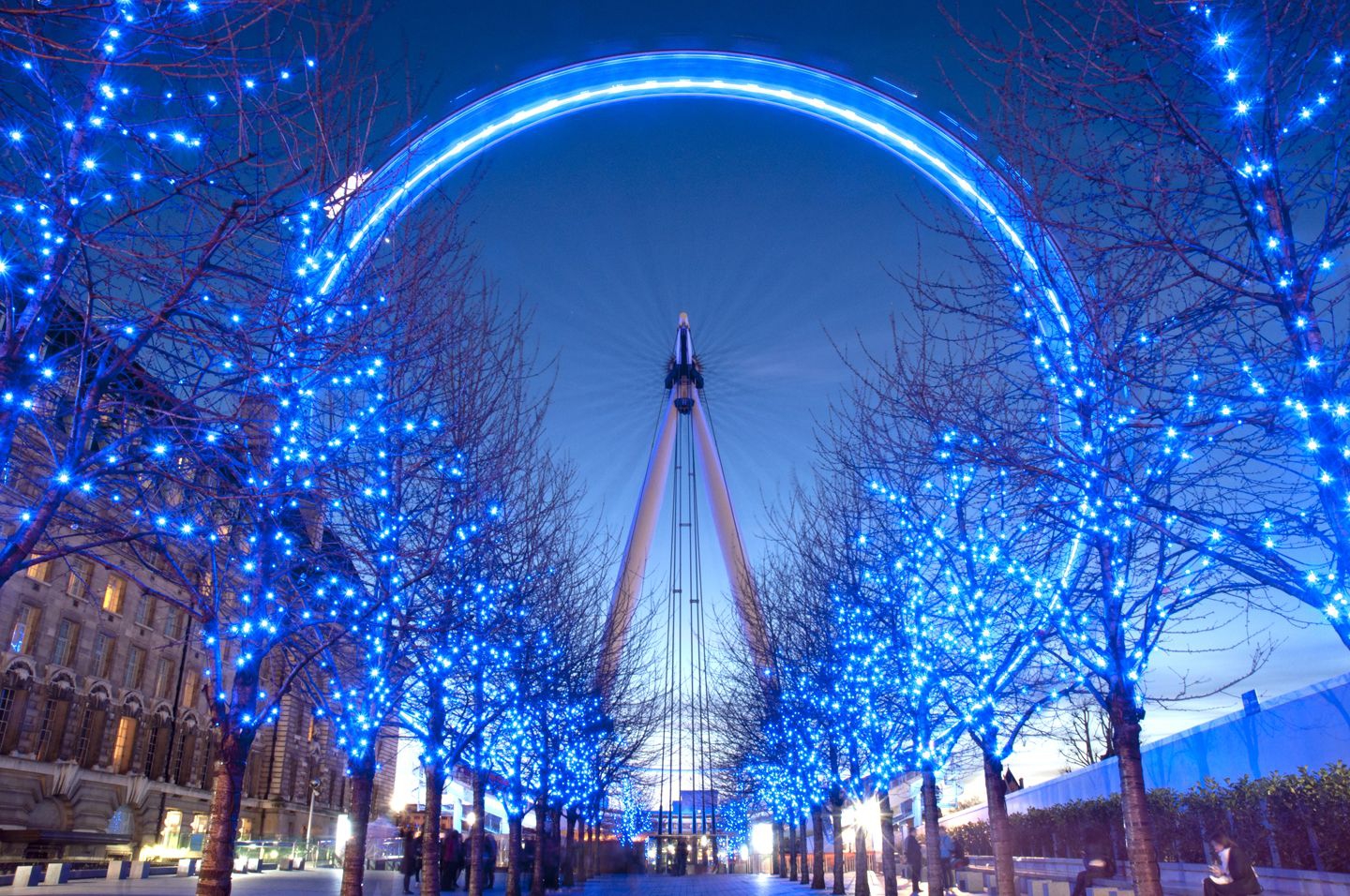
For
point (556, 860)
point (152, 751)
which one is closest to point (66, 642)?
point (152, 751)

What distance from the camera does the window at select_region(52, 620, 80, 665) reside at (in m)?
34.0

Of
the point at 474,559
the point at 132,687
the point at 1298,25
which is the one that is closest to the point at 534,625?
the point at 474,559

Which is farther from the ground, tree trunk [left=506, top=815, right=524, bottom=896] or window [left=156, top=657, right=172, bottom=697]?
window [left=156, top=657, right=172, bottom=697]

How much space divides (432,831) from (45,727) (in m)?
25.3

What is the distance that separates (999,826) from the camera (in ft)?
47.5

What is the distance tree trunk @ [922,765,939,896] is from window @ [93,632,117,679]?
106 feet

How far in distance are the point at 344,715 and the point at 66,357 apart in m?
8.35

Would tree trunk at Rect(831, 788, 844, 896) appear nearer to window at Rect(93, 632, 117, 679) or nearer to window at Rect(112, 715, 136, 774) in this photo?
window at Rect(93, 632, 117, 679)

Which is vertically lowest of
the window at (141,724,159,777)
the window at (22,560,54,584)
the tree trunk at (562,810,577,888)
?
the tree trunk at (562,810,577,888)

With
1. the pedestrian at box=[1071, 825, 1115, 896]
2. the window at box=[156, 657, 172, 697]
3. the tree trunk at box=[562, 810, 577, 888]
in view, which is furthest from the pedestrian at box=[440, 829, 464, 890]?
the window at box=[156, 657, 172, 697]

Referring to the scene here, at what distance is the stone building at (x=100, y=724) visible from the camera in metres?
31.2

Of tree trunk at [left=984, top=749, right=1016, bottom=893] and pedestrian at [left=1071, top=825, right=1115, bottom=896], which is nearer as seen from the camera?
tree trunk at [left=984, top=749, right=1016, bottom=893]

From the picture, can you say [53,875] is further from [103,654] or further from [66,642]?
[103,654]

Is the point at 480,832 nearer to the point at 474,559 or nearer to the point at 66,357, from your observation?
the point at 474,559
